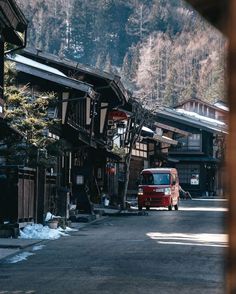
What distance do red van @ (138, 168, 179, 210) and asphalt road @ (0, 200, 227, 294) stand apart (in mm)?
14847

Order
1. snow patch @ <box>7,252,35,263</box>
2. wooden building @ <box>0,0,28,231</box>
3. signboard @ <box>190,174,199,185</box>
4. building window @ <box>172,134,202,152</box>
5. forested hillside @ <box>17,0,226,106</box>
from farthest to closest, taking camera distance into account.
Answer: forested hillside @ <box>17,0,226,106</box>, building window @ <box>172,134,202,152</box>, signboard @ <box>190,174,199,185</box>, wooden building @ <box>0,0,28,231</box>, snow patch @ <box>7,252,35,263</box>

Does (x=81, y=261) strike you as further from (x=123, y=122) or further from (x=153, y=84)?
(x=153, y=84)

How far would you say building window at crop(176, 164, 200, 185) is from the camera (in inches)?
2479

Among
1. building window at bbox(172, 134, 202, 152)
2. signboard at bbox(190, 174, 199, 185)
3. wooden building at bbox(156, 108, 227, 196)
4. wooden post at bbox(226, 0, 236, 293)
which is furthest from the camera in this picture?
building window at bbox(172, 134, 202, 152)

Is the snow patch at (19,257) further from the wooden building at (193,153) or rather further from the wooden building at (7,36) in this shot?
the wooden building at (193,153)

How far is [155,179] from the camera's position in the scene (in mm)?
34406

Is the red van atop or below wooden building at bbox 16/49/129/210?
below

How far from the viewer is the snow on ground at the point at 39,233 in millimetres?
16969

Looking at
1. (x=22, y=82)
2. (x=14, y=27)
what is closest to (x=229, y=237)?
(x=14, y=27)

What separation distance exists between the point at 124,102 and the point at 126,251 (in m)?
22.3

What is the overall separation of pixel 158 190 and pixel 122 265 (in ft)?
73.4

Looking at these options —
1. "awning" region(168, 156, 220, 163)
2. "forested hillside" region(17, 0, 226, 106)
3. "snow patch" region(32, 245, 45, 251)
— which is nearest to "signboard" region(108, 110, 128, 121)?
"snow patch" region(32, 245, 45, 251)

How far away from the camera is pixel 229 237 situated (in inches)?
53.3

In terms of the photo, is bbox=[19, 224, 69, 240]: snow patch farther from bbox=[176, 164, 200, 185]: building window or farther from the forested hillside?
the forested hillside
